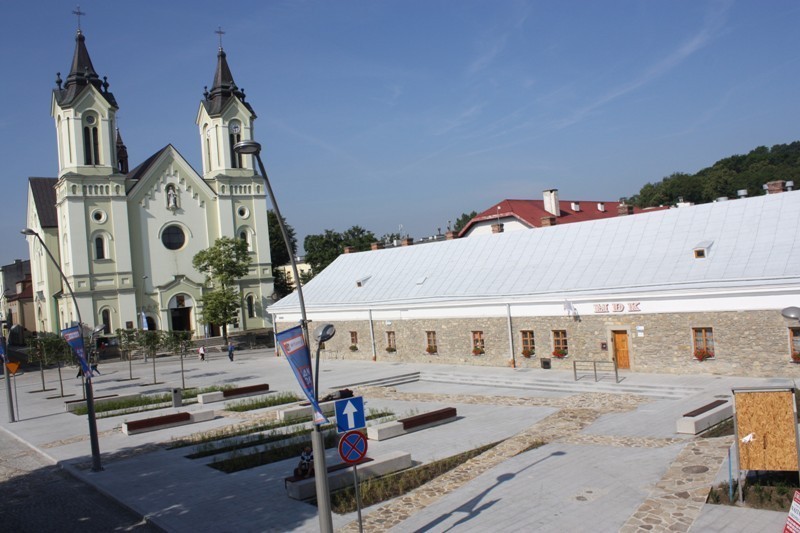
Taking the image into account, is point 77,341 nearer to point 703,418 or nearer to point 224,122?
point 703,418

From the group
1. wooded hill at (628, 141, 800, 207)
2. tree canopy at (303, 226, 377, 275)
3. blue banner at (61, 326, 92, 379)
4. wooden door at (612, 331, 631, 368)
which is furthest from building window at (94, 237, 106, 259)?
wooded hill at (628, 141, 800, 207)

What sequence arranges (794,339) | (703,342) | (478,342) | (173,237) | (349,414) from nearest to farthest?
1. (349,414)
2. (794,339)
3. (703,342)
4. (478,342)
5. (173,237)

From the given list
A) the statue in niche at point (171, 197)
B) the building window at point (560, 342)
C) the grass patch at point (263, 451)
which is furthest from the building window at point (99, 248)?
the building window at point (560, 342)

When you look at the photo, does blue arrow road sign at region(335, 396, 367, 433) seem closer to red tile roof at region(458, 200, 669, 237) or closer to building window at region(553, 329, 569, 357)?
building window at region(553, 329, 569, 357)

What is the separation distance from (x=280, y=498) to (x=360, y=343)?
77.4 ft

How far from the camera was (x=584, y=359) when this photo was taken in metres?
26.7

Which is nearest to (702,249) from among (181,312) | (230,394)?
(230,394)

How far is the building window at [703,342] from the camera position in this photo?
76.7 feet

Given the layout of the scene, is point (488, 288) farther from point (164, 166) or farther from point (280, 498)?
point (164, 166)

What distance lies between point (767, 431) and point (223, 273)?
161 ft

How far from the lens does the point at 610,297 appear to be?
25906 millimetres

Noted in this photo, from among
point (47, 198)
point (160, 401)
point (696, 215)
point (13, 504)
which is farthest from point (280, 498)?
point (47, 198)

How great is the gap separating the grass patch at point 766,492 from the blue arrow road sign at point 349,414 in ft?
20.4

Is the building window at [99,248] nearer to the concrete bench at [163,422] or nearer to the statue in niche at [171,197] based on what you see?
the statue in niche at [171,197]
